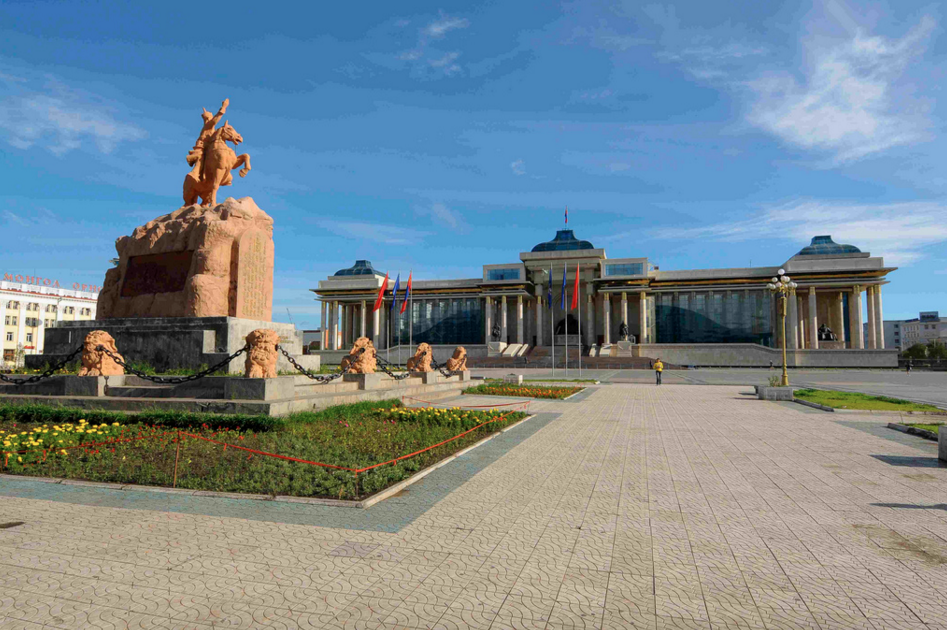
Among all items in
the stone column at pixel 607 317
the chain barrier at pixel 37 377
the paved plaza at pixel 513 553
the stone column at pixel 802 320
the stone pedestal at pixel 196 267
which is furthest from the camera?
the stone column at pixel 607 317

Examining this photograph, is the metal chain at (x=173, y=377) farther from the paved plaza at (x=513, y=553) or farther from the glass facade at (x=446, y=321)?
the glass facade at (x=446, y=321)

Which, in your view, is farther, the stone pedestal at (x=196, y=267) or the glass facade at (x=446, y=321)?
the glass facade at (x=446, y=321)

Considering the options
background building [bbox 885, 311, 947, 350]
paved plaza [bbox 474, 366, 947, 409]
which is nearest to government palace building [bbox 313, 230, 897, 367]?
paved plaza [bbox 474, 366, 947, 409]

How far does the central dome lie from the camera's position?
73438mm

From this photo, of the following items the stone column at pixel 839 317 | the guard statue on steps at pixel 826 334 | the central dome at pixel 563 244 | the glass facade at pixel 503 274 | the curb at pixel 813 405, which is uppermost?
the central dome at pixel 563 244

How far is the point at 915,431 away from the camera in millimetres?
11227

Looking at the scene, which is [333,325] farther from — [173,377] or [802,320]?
[173,377]

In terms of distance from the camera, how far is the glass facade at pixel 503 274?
6644 cm

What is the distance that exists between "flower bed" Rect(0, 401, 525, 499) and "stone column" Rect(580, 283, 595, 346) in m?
56.4

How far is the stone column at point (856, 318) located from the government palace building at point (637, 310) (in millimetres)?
104

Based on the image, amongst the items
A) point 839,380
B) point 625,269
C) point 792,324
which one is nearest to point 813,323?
point 792,324

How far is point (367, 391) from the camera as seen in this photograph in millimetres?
14516

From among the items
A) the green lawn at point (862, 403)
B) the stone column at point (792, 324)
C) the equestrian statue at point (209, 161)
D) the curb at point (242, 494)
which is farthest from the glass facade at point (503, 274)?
the curb at point (242, 494)

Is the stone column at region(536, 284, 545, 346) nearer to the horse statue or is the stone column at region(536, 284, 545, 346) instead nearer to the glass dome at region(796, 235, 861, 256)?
the glass dome at region(796, 235, 861, 256)
